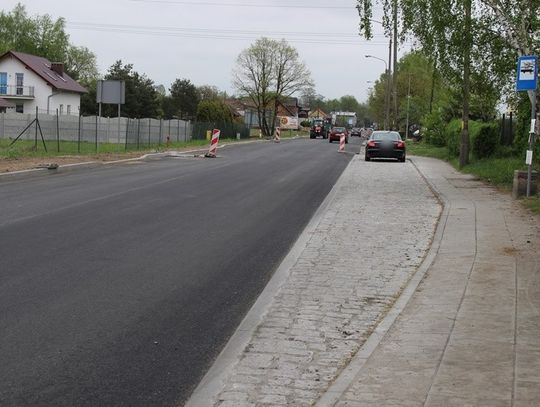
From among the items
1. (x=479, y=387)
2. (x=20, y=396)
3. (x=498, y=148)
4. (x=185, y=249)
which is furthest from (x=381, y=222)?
(x=498, y=148)

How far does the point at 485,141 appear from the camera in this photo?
26.1m

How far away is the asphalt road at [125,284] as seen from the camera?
471cm

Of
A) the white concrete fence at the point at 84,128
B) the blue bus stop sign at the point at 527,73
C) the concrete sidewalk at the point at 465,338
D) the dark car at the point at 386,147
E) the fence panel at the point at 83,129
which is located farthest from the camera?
the white concrete fence at the point at 84,128

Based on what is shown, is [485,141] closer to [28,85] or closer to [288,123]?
A: [28,85]

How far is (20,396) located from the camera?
431 cm

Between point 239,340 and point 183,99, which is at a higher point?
point 183,99

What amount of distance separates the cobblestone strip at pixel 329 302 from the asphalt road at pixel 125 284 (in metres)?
0.36

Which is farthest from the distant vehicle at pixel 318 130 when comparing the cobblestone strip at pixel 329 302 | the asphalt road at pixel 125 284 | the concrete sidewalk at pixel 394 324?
the concrete sidewalk at pixel 394 324

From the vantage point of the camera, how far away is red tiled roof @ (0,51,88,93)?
230 feet

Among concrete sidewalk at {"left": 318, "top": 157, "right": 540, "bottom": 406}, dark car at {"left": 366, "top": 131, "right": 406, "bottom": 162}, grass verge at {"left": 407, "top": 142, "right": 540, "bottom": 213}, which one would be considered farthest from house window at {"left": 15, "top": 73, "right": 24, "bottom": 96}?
concrete sidewalk at {"left": 318, "top": 157, "right": 540, "bottom": 406}

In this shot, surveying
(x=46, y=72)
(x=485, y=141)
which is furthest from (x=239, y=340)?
(x=46, y=72)

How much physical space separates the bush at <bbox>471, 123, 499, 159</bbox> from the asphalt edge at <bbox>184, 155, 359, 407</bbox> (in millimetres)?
17861

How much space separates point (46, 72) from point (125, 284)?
70.5m

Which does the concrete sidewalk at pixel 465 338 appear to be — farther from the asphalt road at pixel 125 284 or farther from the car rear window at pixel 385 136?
the car rear window at pixel 385 136
